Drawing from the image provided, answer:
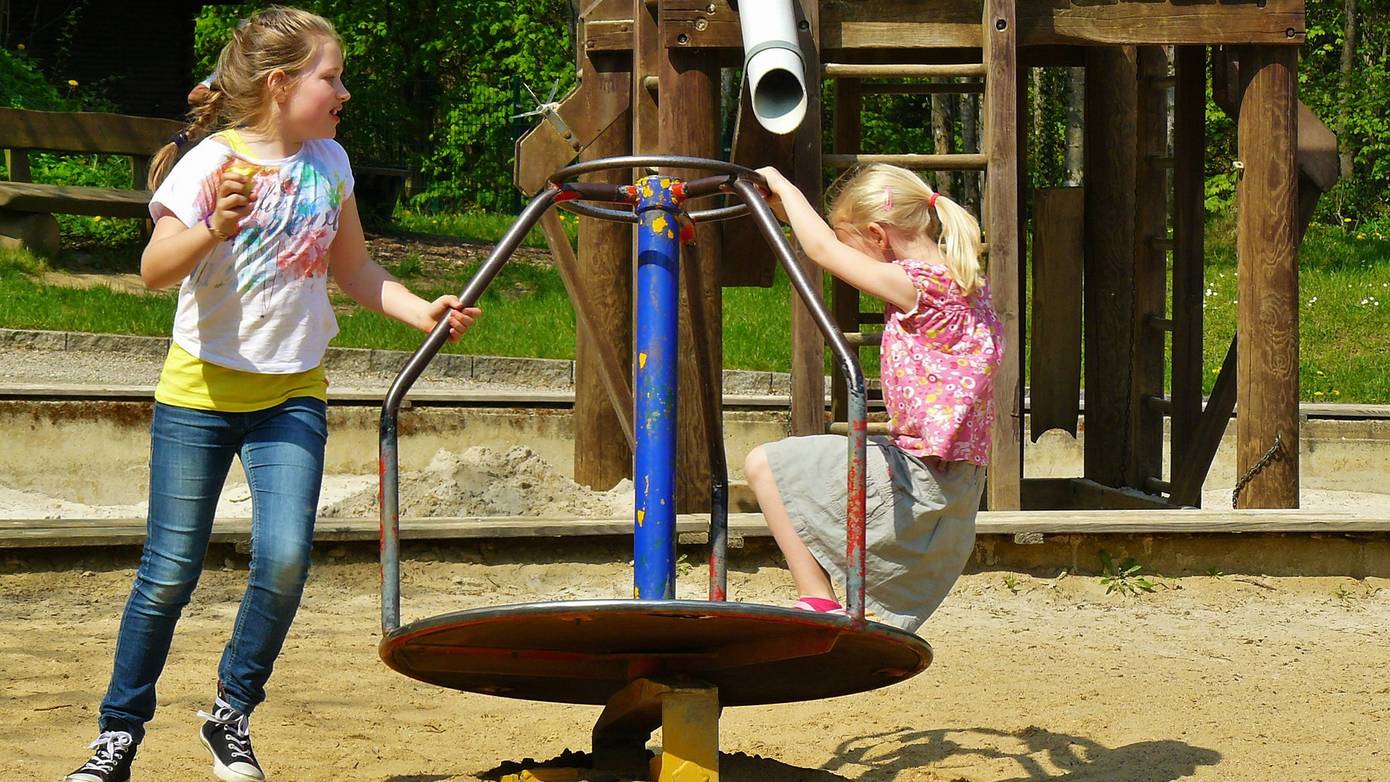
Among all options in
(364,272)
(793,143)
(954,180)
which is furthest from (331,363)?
(954,180)

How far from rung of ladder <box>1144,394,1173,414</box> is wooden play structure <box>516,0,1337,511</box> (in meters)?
0.01

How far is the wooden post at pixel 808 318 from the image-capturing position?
596 cm

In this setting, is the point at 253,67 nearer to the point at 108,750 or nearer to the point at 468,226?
the point at 108,750

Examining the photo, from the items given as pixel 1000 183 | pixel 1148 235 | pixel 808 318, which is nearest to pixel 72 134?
pixel 1148 235

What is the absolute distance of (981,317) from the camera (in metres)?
A: 3.44

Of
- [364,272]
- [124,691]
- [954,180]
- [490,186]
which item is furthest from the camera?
[490,186]

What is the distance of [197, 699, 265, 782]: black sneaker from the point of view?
326 centimetres

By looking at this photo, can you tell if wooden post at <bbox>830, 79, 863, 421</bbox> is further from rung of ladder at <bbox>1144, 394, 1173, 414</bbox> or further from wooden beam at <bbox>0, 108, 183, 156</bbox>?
wooden beam at <bbox>0, 108, 183, 156</bbox>

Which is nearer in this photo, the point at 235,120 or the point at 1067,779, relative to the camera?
the point at 235,120

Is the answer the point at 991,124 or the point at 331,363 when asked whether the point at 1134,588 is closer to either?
the point at 991,124

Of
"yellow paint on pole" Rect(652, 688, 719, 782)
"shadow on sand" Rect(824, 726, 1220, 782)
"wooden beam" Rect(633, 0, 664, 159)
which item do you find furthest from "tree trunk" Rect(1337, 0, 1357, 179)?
"yellow paint on pole" Rect(652, 688, 719, 782)

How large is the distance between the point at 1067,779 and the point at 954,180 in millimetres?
20415

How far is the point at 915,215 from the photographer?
3.45 meters

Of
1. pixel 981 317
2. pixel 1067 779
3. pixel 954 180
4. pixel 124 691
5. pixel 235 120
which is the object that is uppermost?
pixel 954 180
